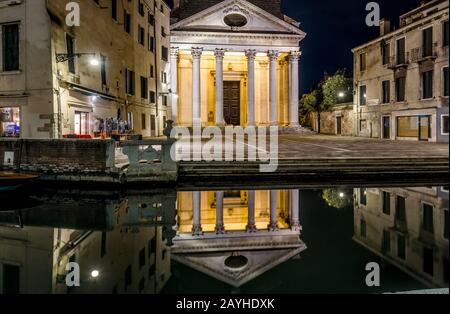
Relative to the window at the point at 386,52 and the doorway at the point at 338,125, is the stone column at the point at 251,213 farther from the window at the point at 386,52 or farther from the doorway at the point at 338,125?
the doorway at the point at 338,125

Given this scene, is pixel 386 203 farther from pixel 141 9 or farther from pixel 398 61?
pixel 398 61

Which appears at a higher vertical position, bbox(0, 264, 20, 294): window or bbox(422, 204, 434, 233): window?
bbox(422, 204, 434, 233): window

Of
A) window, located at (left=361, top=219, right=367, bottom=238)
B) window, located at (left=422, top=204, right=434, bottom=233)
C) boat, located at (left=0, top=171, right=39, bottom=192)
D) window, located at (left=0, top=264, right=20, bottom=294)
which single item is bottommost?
window, located at (left=0, top=264, right=20, bottom=294)

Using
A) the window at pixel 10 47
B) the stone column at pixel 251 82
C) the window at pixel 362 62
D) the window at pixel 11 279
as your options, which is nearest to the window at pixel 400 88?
the window at pixel 362 62

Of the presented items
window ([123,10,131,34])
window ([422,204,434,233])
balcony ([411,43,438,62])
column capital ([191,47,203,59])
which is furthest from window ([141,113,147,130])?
window ([422,204,434,233])

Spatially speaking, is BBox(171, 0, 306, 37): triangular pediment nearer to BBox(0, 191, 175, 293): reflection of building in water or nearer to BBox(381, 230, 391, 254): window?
BBox(0, 191, 175, 293): reflection of building in water

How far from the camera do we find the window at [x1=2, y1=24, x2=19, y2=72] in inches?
700

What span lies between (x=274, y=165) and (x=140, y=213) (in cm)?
645

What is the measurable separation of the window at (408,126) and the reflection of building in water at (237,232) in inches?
870

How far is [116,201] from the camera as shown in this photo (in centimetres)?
1194

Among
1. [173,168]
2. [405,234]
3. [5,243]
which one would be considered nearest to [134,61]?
[173,168]

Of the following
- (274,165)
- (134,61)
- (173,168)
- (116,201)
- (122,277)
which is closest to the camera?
(122,277)

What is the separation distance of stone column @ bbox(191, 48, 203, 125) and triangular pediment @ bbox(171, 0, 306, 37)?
93.9 inches
